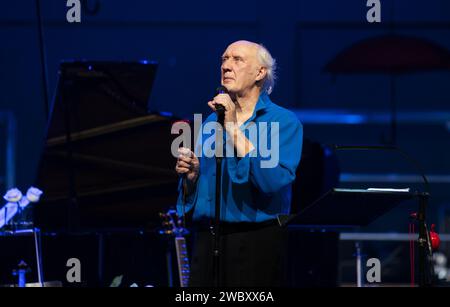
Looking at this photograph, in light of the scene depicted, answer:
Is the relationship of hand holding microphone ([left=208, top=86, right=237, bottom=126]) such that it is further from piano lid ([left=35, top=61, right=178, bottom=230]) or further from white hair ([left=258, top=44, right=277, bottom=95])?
piano lid ([left=35, top=61, right=178, bottom=230])

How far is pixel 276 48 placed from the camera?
31.5 feet

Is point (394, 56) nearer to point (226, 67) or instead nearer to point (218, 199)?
Answer: point (226, 67)

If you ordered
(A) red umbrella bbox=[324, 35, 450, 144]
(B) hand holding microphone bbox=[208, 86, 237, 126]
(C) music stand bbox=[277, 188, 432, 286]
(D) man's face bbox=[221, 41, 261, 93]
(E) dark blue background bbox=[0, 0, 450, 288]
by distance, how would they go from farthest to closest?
(E) dark blue background bbox=[0, 0, 450, 288] < (A) red umbrella bbox=[324, 35, 450, 144] < (D) man's face bbox=[221, 41, 261, 93] < (B) hand holding microphone bbox=[208, 86, 237, 126] < (C) music stand bbox=[277, 188, 432, 286]

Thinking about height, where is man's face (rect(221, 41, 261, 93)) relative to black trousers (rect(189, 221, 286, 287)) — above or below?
above

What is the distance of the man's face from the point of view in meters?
4.14

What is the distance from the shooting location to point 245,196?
3945 mm

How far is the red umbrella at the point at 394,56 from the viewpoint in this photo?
8.19m

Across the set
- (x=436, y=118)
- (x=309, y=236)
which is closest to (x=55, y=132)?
(x=309, y=236)

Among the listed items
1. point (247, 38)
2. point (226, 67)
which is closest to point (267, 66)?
point (226, 67)

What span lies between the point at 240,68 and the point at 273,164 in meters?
0.50

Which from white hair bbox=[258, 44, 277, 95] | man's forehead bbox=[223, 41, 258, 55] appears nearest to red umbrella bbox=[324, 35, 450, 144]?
white hair bbox=[258, 44, 277, 95]

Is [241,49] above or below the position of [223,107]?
above

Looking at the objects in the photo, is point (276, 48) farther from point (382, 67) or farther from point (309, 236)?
point (309, 236)

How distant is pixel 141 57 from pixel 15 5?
1.32m
